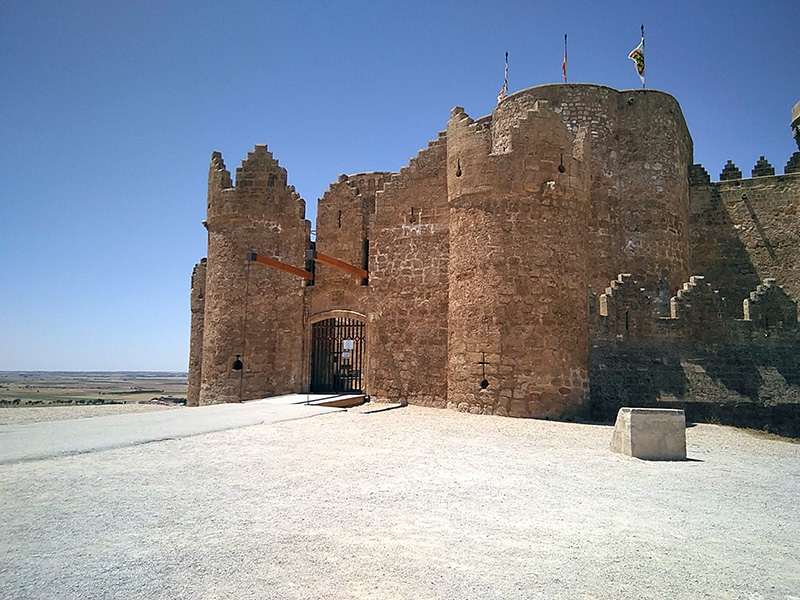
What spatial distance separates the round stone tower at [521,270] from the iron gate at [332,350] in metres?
4.26

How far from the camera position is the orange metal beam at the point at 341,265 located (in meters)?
13.9

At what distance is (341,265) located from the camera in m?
14.6

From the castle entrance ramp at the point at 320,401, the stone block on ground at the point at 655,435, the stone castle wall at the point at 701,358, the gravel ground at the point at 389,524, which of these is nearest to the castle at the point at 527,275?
the stone castle wall at the point at 701,358

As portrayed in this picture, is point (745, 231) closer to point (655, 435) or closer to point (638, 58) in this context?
point (638, 58)

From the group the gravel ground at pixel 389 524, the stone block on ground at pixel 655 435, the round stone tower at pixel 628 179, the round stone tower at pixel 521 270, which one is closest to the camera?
Answer: the gravel ground at pixel 389 524

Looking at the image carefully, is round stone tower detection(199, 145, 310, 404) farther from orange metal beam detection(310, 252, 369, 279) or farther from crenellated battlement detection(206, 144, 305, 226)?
orange metal beam detection(310, 252, 369, 279)

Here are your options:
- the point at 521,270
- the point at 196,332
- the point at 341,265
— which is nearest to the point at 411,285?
the point at 341,265

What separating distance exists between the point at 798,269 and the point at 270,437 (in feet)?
53.5

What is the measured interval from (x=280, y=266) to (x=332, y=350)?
3562 mm

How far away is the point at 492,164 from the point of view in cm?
1281

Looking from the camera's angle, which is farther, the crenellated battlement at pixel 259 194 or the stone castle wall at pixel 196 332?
the stone castle wall at pixel 196 332

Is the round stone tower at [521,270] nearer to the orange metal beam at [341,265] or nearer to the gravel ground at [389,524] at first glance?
the orange metal beam at [341,265]

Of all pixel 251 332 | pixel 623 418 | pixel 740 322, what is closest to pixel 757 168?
pixel 740 322

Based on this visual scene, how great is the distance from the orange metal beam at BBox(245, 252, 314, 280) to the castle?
3.8 inches
